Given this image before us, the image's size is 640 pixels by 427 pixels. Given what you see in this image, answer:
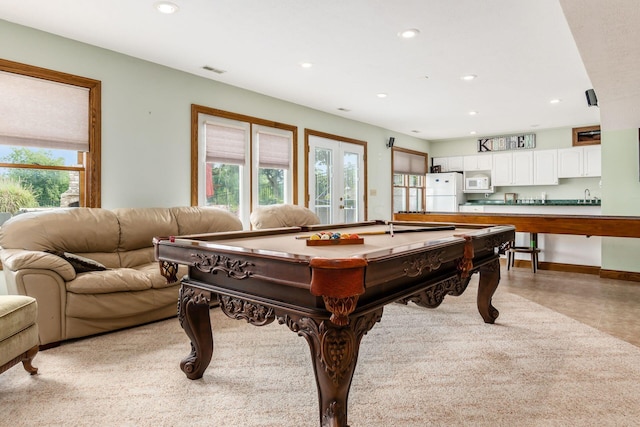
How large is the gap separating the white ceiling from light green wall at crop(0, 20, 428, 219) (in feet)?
0.43

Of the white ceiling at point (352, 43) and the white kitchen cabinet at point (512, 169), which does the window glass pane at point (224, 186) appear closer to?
the white ceiling at point (352, 43)

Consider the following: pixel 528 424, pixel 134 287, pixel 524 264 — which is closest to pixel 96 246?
pixel 134 287

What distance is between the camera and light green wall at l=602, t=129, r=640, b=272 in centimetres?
501

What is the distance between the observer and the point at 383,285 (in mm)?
1655

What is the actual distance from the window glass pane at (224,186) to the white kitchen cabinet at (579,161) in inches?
242

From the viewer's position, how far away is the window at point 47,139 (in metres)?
3.19

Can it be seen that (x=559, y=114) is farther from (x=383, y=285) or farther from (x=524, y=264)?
(x=383, y=285)

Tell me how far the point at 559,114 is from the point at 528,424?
6.00 m

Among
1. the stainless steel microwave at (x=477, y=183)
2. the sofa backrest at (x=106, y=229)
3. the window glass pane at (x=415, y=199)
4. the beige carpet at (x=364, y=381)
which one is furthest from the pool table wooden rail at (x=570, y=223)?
the stainless steel microwave at (x=477, y=183)

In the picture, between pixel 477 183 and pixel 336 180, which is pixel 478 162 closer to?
pixel 477 183

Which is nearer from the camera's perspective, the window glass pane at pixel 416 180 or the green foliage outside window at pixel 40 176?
the green foliage outside window at pixel 40 176

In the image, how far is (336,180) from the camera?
652cm

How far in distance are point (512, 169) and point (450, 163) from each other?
1.34 meters

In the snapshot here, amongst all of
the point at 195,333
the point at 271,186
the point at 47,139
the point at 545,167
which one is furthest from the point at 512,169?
the point at 47,139
